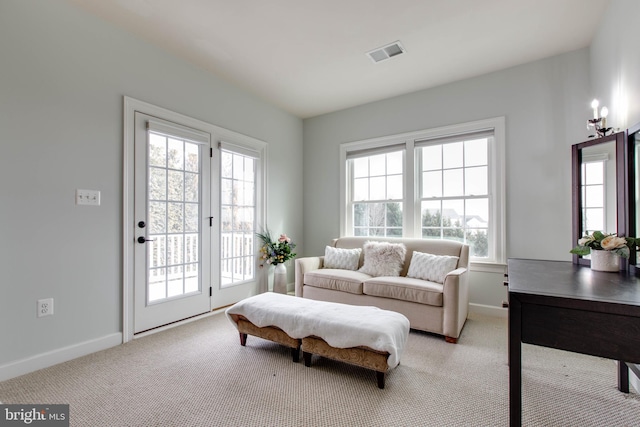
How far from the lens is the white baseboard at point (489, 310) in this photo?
321cm

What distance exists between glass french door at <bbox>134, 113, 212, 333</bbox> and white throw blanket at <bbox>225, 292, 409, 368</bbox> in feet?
2.99

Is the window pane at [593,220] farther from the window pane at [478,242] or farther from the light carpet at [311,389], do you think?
the window pane at [478,242]


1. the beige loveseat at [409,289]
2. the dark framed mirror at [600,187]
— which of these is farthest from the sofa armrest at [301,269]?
the dark framed mirror at [600,187]

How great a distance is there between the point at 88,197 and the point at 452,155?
381 centimetres

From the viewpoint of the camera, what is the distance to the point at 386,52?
2934 mm

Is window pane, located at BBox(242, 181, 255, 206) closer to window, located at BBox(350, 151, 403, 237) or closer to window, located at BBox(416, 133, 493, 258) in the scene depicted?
window, located at BBox(350, 151, 403, 237)

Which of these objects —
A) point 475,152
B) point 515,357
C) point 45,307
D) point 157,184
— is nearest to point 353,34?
point 475,152

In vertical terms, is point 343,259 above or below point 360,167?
below

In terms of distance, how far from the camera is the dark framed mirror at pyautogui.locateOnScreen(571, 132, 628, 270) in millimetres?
1775

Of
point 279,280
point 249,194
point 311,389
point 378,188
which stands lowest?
point 311,389

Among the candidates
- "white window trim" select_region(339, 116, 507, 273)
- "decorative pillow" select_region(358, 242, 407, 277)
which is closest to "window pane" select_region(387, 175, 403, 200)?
"white window trim" select_region(339, 116, 507, 273)

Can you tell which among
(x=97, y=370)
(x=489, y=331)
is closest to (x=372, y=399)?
(x=489, y=331)

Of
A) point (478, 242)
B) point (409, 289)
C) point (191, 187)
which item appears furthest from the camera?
point (478, 242)

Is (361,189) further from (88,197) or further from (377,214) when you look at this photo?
(88,197)
